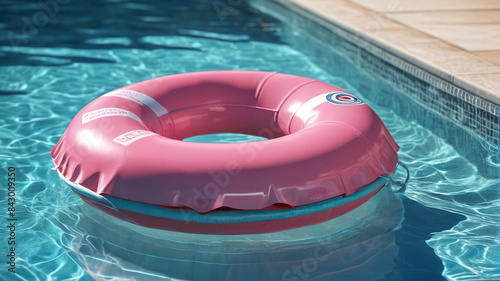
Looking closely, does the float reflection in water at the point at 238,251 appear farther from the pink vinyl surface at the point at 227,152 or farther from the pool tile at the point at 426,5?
the pool tile at the point at 426,5

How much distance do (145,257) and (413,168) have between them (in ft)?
5.07

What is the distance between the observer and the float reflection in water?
8.04 feet

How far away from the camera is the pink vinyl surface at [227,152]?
231 centimetres

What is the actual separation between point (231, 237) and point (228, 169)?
0.45 m

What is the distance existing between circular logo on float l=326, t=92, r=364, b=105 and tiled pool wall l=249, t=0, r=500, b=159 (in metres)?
0.88

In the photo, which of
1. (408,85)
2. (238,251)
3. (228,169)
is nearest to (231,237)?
(238,251)

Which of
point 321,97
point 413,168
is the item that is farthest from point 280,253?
point 413,168

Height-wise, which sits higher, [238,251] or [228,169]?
[228,169]

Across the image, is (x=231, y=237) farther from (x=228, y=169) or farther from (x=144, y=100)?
(x=144, y=100)

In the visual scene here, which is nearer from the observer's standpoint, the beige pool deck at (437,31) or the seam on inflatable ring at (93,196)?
the seam on inflatable ring at (93,196)

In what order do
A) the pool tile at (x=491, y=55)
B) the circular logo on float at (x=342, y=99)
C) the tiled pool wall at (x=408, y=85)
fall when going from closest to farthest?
the circular logo on float at (x=342, y=99) → the tiled pool wall at (x=408, y=85) → the pool tile at (x=491, y=55)

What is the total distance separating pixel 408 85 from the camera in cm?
416

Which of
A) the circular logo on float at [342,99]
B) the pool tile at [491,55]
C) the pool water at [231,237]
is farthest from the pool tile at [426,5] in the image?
the circular logo on float at [342,99]

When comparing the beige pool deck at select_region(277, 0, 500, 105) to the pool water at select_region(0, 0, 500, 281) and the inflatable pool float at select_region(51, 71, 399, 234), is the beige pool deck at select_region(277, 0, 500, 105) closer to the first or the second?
the pool water at select_region(0, 0, 500, 281)
